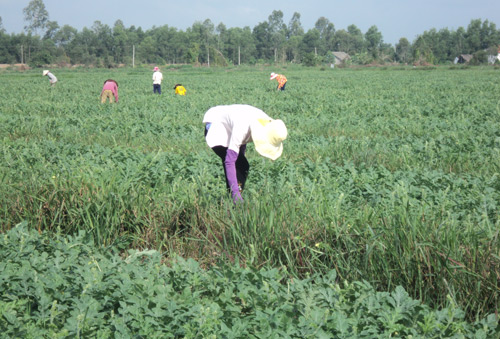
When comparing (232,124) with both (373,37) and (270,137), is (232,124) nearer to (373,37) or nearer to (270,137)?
(270,137)

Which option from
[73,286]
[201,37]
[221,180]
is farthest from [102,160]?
[201,37]

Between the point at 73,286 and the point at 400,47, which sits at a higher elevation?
the point at 400,47

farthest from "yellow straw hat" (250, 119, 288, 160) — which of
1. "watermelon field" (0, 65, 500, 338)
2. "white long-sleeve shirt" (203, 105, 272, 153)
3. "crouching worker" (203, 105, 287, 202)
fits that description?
"watermelon field" (0, 65, 500, 338)

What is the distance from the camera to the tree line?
353 feet

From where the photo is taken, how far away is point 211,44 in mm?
143625

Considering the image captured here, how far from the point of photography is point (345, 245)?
391cm

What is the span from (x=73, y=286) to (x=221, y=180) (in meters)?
3.13

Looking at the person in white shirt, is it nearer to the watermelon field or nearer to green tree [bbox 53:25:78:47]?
the watermelon field

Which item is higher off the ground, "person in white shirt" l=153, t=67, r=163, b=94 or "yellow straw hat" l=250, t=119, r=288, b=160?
"person in white shirt" l=153, t=67, r=163, b=94

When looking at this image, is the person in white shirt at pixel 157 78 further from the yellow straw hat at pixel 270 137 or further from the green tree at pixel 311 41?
the green tree at pixel 311 41

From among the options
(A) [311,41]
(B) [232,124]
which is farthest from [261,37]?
(B) [232,124]

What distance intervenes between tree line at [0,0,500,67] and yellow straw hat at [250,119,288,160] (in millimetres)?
95891

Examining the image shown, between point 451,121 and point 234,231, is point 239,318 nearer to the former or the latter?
point 234,231

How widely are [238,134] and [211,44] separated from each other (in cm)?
14398
